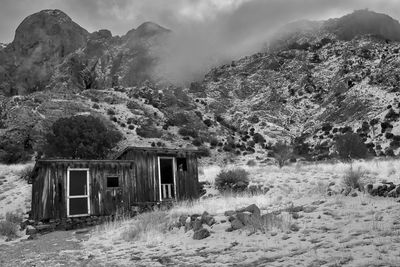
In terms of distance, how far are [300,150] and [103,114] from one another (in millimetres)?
23217

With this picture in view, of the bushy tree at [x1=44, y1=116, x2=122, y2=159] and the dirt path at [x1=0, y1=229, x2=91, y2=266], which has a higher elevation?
the bushy tree at [x1=44, y1=116, x2=122, y2=159]

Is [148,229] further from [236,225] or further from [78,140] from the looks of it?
[78,140]

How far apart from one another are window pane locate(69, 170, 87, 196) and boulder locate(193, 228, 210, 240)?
38.7 ft

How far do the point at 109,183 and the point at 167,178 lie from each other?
4.45m

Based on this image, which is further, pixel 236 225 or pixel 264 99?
pixel 264 99

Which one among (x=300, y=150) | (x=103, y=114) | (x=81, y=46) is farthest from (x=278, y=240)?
(x=81, y=46)

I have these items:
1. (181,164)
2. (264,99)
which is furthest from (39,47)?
(181,164)

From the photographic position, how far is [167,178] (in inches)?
1011

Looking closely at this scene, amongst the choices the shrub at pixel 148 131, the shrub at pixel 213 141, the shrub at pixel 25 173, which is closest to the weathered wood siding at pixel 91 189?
the shrub at pixel 25 173

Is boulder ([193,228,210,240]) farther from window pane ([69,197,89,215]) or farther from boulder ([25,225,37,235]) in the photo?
window pane ([69,197,89,215])

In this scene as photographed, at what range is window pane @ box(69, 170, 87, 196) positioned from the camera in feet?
68.6

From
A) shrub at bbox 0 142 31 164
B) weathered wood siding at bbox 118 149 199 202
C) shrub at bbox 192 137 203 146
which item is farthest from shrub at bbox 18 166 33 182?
shrub at bbox 192 137 203 146

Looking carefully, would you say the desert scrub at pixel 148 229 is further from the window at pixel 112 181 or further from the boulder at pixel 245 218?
the window at pixel 112 181

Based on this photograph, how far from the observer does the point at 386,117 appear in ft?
149
